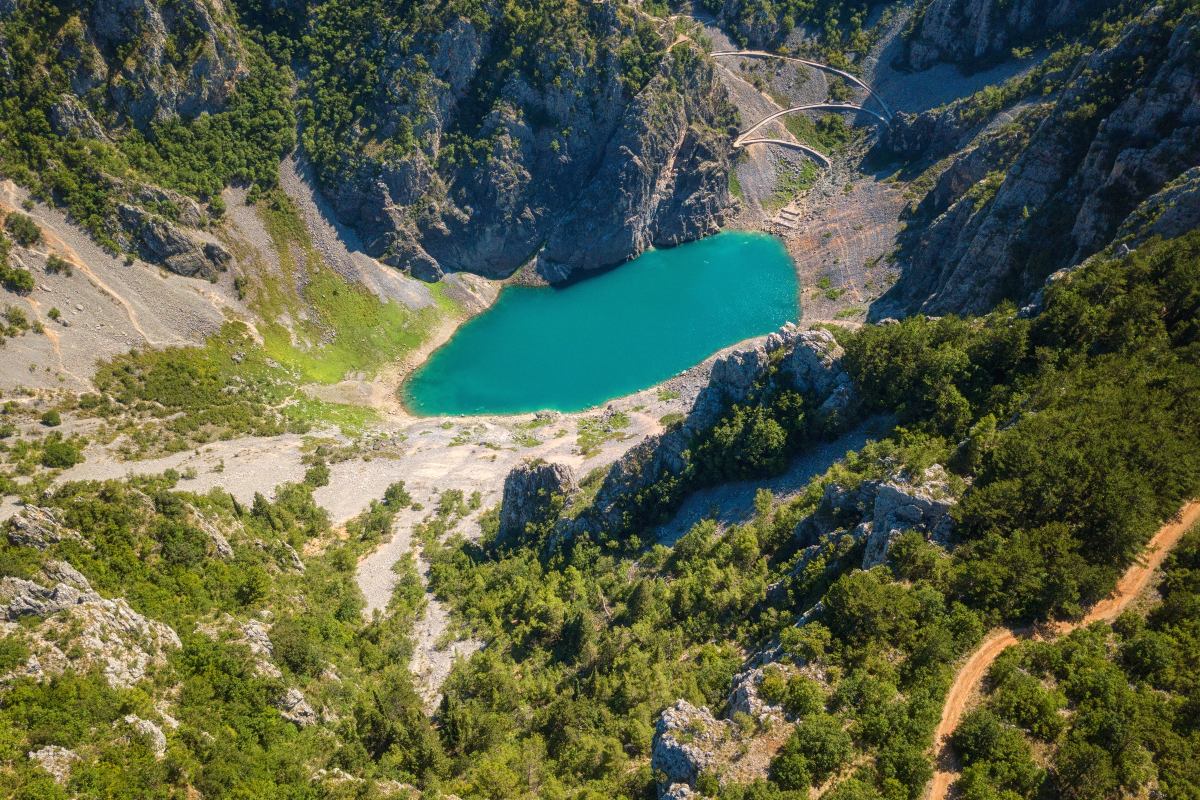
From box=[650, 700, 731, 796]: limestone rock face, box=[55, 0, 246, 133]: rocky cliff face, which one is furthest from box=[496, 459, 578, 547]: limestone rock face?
box=[55, 0, 246, 133]: rocky cliff face

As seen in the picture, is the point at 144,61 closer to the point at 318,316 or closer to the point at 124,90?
the point at 124,90

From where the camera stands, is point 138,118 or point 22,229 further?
point 138,118

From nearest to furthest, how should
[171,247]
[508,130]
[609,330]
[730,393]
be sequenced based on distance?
[730,393] → [171,247] → [609,330] → [508,130]

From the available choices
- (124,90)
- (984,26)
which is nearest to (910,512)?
(124,90)

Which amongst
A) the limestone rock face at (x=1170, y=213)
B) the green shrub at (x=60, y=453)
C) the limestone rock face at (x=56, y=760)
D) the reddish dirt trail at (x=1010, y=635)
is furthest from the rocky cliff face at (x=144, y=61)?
the reddish dirt trail at (x=1010, y=635)

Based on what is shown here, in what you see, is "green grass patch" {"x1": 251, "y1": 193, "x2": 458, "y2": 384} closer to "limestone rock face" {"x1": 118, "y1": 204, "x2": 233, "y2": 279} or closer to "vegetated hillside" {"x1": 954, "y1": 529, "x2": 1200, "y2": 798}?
"limestone rock face" {"x1": 118, "y1": 204, "x2": 233, "y2": 279}

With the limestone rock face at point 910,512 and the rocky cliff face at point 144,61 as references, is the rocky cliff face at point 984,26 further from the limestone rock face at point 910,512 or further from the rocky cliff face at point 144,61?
the rocky cliff face at point 144,61
